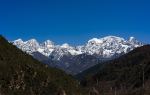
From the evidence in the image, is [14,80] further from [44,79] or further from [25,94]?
[44,79]

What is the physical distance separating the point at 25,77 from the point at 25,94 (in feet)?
32.3

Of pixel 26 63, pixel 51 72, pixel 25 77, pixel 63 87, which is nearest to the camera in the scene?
pixel 25 77

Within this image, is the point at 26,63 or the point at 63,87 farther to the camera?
the point at 63,87

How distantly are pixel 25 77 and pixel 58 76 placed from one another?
37.0 meters

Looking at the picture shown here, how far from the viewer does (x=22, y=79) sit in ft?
477

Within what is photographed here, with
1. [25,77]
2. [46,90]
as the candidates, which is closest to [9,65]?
[25,77]

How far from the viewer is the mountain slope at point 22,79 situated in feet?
452

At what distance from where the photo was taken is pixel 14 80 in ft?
460

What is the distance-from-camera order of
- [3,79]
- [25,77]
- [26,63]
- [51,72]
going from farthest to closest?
1. [51,72]
2. [26,63]
3. [25,77]
4. [3,79]

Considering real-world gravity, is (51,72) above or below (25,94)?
above

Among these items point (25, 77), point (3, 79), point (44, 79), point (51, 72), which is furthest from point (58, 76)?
point (3, 79)

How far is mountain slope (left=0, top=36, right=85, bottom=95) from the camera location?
13762 cm

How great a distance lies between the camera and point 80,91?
609 ft

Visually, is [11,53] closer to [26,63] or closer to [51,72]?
[26,63]
